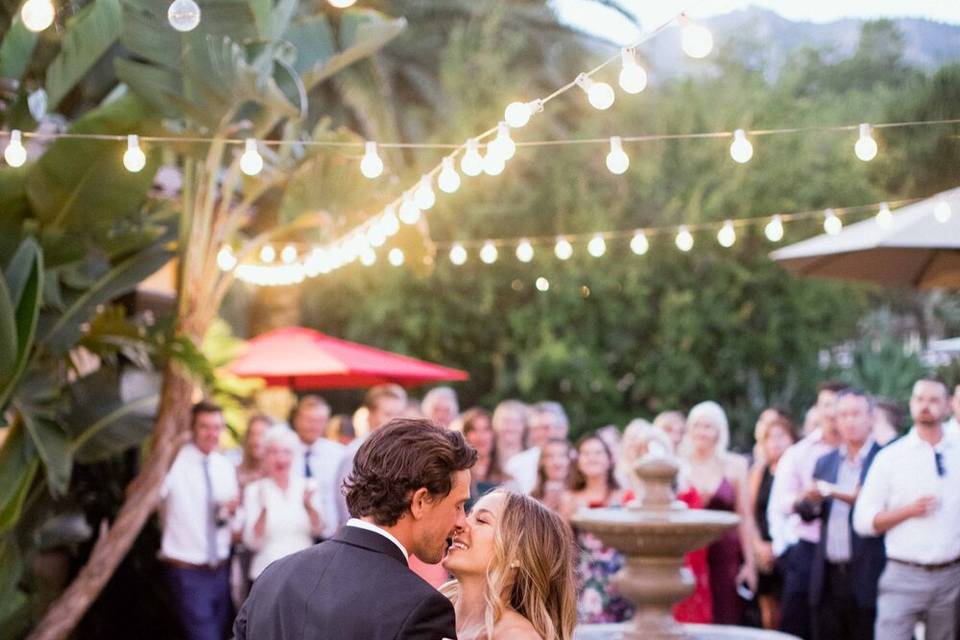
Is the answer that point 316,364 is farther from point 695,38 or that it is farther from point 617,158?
point 695,38

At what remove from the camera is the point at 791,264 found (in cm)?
1088

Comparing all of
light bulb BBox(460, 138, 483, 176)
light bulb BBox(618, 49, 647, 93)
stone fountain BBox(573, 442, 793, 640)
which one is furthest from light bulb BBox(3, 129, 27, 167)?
stone fountain BBox(573, 442, 793, 640)

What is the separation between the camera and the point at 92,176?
9250 millimetres

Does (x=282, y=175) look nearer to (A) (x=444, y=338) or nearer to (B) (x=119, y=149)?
(B) (x=119, y=149)

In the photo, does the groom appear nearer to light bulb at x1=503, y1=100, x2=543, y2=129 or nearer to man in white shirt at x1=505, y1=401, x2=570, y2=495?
light bulb at x1=503, y1=100, x2=543, y2=129

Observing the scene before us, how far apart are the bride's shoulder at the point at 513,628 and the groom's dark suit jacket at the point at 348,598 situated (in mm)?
500

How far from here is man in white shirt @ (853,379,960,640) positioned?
846 centimetres

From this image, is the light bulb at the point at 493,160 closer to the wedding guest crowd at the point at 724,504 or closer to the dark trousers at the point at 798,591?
the wedding guest crowd at the point at 724,504

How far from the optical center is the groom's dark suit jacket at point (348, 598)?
3.48 m

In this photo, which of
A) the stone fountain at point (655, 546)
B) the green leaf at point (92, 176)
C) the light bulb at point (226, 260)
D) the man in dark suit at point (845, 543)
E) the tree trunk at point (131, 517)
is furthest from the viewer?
the light bulb at point (226, 260)

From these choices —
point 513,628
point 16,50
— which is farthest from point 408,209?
point 513,628

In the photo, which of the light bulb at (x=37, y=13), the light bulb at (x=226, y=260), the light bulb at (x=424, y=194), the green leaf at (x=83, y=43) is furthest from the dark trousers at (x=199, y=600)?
the light bulb at (x=37, y=13)

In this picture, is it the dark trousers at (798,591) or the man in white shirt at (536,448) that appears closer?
the dark trousers at (798,591)

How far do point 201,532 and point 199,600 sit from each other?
1.56 feet
